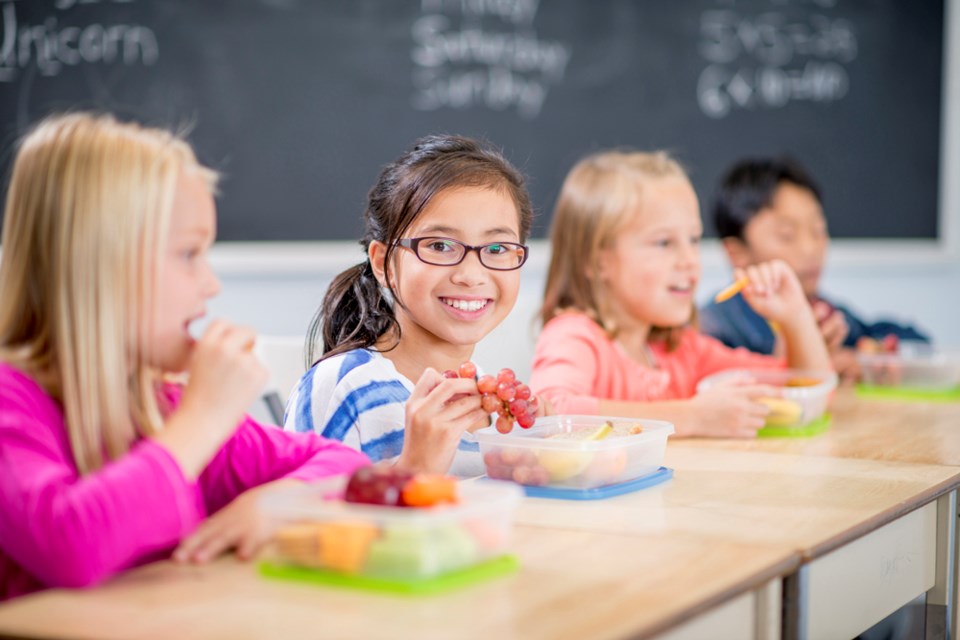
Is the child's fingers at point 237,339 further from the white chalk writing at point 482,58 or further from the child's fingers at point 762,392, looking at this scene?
the white chalk writing at point 482,58

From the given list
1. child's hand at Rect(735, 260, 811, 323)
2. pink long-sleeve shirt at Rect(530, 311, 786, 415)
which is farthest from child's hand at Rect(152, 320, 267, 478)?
child's hand at Rect(735, 260, 811, 323)

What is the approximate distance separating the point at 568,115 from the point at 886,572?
7.98 ft

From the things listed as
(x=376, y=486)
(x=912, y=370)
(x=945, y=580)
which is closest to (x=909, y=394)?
(x=912, y=370)

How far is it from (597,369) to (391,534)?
1.23 meters

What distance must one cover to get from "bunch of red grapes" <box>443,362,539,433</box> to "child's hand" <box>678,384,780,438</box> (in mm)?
594

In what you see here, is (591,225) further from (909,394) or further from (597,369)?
(909,394)

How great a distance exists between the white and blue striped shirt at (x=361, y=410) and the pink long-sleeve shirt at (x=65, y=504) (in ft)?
1.55

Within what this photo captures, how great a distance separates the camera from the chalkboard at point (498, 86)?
2.98 metres

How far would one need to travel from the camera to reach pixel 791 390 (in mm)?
2002

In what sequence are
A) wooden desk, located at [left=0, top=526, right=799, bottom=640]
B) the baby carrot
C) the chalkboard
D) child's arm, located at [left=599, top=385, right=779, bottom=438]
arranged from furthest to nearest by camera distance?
the chalkboard < the baby carrot < child's arm, located at [left=599, top=385, right=779, bottom=438] < wooden desk, located at [left=0, top=526, right=799, bottom=640]

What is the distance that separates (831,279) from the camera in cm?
420

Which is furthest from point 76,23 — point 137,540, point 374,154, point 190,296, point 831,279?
point 831,279

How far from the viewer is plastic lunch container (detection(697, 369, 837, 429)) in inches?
78.4

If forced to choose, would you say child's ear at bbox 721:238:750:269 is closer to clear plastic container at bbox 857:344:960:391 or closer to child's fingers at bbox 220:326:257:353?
clear plastic container at bbox 857:344:960:391
